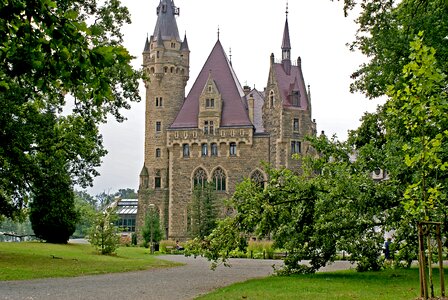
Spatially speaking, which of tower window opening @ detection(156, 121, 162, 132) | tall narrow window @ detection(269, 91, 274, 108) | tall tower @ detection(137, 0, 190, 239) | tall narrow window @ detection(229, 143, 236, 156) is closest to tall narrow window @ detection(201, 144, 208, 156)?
tall narrow window @ detection(229, 143, 236, 156)

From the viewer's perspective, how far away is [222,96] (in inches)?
2400

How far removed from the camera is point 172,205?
59.5 metres

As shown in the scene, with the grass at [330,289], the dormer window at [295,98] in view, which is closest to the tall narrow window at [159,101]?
the dormer window at [295,98]

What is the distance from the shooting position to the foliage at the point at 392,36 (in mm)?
16938

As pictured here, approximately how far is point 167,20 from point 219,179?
63.3 ft

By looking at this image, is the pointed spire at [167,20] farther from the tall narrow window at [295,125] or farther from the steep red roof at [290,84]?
the tall narrow window at [295,125]

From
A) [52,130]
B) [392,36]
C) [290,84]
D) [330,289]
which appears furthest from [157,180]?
[330,289]

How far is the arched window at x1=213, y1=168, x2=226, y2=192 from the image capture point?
58.8 metres

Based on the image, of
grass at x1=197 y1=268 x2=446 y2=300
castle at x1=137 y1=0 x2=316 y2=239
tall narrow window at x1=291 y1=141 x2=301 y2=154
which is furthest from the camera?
castle at x1=137 y1=0 x2=316 y2=239

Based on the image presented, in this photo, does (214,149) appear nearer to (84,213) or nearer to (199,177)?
(199,177)

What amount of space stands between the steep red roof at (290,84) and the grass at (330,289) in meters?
43.1

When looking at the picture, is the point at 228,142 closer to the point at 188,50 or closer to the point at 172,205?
the point at 172,205

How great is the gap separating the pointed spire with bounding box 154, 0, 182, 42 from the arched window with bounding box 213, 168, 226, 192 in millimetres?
15796

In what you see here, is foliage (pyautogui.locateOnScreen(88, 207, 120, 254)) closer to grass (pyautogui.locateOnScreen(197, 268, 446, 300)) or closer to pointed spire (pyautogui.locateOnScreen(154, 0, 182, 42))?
grass (pyautogui.locateOnScreen(197, 268, 446, 300))
